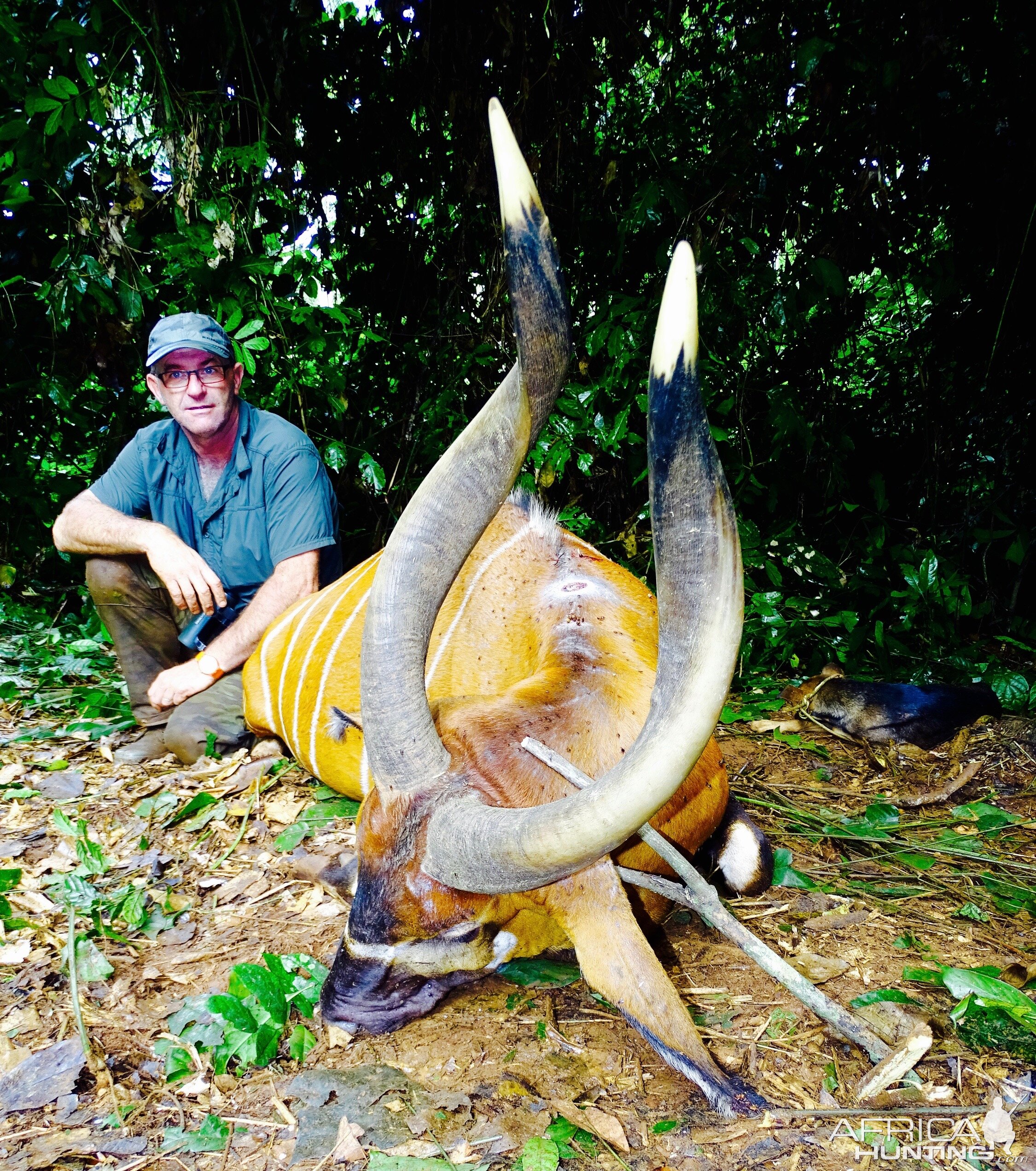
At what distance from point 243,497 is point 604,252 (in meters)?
2.29

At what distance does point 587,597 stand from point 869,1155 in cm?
133

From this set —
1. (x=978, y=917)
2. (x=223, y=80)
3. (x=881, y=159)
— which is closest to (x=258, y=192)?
(x=223, y=80)

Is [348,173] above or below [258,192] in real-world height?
above

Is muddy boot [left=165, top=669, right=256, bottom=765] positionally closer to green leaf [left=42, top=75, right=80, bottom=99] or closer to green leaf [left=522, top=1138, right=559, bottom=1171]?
green leaf [left=522, top=1138, right=559, bottom=1171]

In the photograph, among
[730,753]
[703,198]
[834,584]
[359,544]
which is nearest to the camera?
[730,753]

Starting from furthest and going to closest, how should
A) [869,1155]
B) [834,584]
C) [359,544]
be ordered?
[359,544] → [834,584] → [869,1155]

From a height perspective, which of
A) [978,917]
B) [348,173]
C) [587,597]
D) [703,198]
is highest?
[348,173]

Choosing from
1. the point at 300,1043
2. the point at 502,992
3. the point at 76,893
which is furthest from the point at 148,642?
the point at 502,992

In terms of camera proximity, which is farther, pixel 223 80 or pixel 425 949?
pixel 223 80

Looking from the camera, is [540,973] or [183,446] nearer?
[540,973]

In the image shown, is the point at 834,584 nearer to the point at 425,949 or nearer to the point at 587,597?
the point at 587,597

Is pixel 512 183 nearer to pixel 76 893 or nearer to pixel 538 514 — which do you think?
pixel 538 514

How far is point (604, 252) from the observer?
4598mm

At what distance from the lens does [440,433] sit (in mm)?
4719
